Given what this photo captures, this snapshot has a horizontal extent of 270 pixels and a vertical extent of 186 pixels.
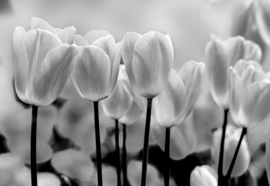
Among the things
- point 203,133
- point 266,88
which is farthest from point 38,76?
point 203,133

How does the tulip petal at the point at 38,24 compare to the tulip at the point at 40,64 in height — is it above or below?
above

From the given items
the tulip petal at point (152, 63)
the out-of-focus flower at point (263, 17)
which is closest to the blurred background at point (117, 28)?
the out-of-focus flower at point (263, 17)

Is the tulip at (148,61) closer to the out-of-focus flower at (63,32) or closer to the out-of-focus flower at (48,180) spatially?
the out-of-focus flower at (63,32)

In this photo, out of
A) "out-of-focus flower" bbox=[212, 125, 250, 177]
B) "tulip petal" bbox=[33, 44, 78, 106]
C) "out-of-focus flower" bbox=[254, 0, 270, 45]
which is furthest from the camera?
"out-of-focus flower" bbox=[254, 0, 270, 45]

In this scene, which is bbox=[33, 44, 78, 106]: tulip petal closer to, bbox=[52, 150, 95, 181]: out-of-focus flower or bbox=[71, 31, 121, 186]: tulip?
bbox=[71, 31, 121, 186]: tulip

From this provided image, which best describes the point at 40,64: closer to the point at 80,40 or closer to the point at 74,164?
the point at 80,40

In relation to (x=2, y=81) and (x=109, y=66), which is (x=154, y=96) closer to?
(x=109, y=66)

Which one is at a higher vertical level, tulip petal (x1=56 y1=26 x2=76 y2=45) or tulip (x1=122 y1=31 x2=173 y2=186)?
tulip petal (x1=56 y1=26 x2=76 y2=45)

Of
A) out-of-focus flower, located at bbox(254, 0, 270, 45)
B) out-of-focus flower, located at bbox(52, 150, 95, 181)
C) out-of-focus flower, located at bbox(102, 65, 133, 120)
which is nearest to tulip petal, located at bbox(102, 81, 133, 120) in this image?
out-of-focus flower, located at bbox(102, 65, 133, 120)
